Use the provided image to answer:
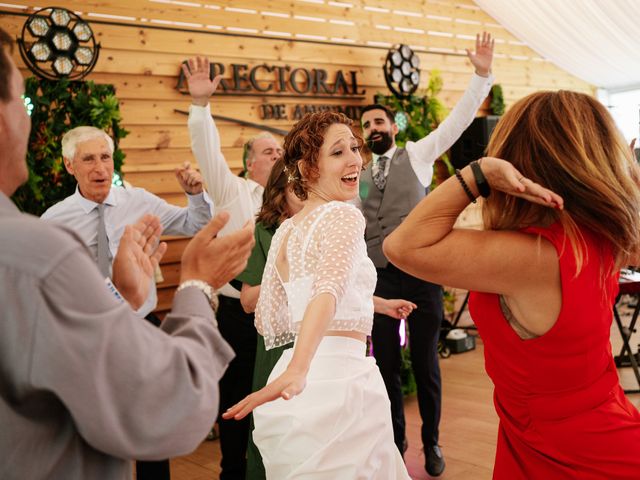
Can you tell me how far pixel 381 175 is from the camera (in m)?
4.07

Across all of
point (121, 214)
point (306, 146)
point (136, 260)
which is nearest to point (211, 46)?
A: point (121, 214)

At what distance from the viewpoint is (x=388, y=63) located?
21.8 feet

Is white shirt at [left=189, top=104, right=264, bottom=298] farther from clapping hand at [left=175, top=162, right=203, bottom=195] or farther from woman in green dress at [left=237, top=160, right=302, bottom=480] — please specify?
woman in green dress at [left=237, top=160, right=302, bottom=480]

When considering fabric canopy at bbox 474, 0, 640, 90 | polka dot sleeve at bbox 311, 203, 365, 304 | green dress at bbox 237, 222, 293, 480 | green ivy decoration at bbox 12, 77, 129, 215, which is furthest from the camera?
fabric canopy at bbox 474, 0, 640, 90

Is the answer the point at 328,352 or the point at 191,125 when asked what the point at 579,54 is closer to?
the point at 191,125

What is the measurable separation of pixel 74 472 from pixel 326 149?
5.18ft

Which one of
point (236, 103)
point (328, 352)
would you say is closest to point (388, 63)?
point (236, 103)

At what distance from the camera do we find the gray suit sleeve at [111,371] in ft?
2.79

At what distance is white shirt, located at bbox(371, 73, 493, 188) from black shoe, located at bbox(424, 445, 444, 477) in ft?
4.91

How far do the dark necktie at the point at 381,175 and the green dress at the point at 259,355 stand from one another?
1.33m

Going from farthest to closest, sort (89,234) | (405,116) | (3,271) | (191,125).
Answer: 1. (405,116)
2. (191,125)
3. (89,234)
4. (3,271)

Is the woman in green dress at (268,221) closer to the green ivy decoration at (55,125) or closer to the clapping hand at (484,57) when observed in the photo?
the clapping hand at (484,57)

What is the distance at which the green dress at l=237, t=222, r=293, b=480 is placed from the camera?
90.7 inches

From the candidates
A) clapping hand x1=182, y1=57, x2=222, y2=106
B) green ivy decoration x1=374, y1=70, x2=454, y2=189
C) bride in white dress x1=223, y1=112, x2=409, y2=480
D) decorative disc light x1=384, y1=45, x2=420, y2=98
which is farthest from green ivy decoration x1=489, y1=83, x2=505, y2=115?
bride in white dress x1=223, y1=112, x2=409, y2=480
